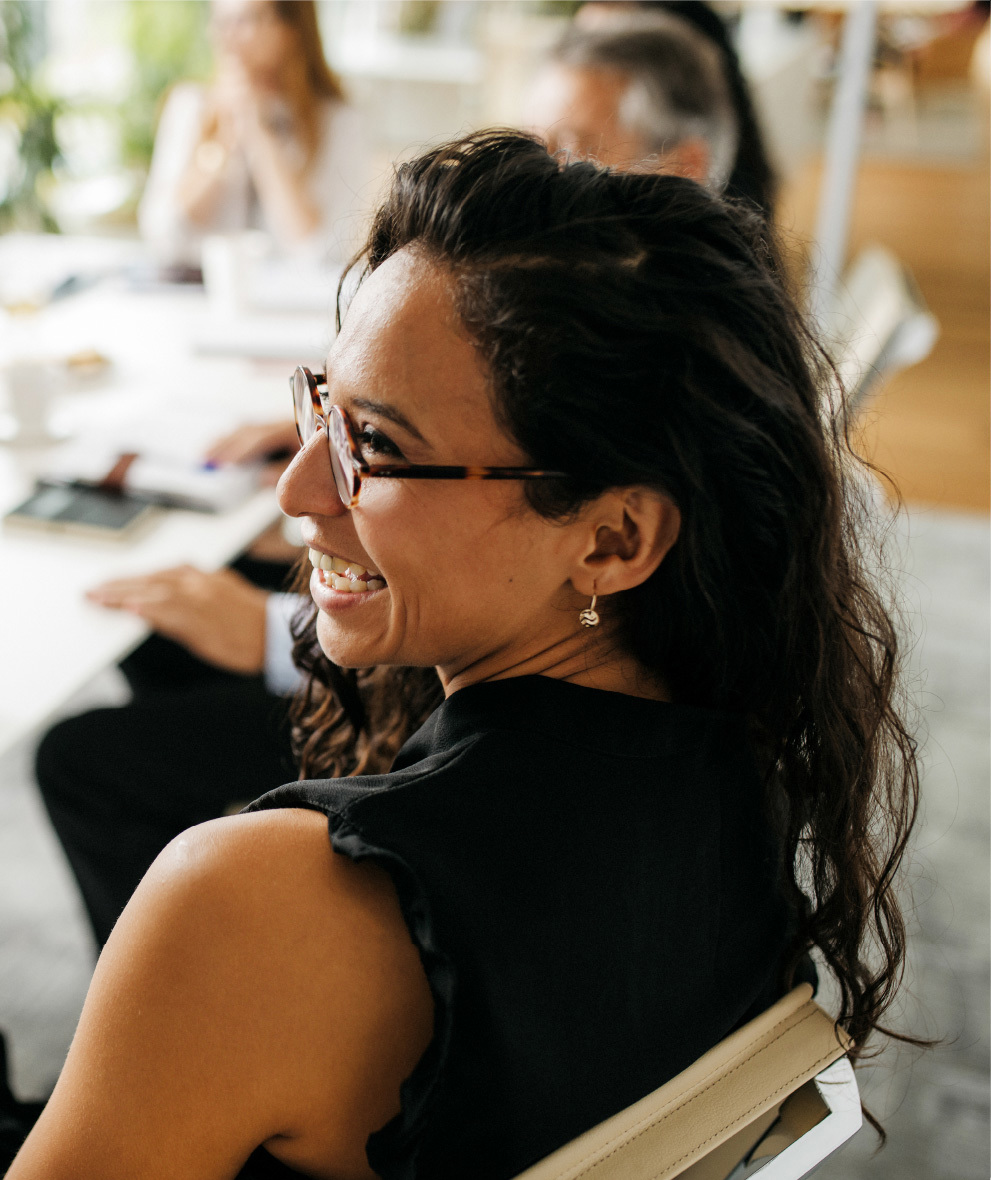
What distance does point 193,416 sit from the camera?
6.32 ft

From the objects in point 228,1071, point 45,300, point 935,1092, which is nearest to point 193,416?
point 45,300

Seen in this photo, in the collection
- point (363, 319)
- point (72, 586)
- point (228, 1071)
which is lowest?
point (72, 586)

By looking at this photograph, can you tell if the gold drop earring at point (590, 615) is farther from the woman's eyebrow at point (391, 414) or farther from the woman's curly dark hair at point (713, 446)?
the woman's eyebrow at point (391, 414)

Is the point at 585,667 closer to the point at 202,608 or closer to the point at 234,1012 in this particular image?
the point at 234,1012

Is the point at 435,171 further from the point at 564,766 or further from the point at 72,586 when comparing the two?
the point at 72,586

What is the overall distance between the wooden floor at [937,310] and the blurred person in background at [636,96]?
44 centimetres

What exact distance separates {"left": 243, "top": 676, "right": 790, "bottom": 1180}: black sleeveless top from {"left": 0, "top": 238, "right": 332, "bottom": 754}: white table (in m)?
0.69

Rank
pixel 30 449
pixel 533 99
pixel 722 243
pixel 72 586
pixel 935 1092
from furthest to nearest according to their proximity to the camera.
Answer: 1. pixel 533 99
2. pixel 30 449
3. pixel 935 1092
4. pixel 72 586
5. pixel 722 243

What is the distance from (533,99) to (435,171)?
1.54m

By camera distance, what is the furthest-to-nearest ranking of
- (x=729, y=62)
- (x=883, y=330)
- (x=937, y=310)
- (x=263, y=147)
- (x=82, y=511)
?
1. (x=937, y=310)
2. (x=263, y=147)
3. (x=729, y=62)
4. (x=883, y=330)
5. (x=82, y=511)

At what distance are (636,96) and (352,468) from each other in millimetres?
1569

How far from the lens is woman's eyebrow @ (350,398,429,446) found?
74 centimetres

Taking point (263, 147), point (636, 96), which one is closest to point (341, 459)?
point (636, 96)

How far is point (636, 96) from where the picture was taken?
2.03m
